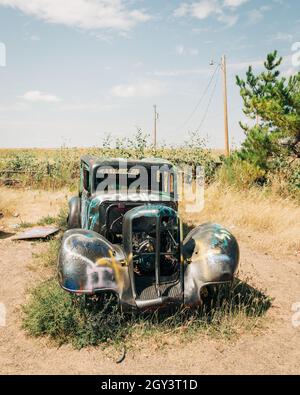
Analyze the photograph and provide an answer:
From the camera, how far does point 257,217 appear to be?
906 cm

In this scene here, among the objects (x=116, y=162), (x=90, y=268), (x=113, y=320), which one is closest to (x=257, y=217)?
(x=116, y=162)

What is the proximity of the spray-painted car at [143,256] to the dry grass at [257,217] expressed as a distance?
351cm

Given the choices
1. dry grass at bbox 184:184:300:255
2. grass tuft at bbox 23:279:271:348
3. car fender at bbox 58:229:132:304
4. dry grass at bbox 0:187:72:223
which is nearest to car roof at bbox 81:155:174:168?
car fender at bbox 58:229:132:304

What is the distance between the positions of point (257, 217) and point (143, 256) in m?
5.34

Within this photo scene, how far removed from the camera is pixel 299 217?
9.02 m

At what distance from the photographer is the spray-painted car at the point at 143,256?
13.2ft

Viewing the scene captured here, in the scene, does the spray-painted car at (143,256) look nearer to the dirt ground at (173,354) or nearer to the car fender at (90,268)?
the car fender at (90,268)

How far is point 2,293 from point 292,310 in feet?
13.5

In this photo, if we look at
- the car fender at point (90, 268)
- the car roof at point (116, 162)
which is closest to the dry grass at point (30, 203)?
the car roof at point (116, 162)

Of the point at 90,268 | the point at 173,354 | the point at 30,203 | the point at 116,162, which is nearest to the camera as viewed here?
the point at 173,354

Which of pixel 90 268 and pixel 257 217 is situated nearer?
pixel 90 268

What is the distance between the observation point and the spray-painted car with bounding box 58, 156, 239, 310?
Result: 158 inches

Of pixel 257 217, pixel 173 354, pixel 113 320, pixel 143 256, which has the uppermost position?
pixel 143 256

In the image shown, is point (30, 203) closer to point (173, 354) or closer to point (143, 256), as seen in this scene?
point (143, 256)
